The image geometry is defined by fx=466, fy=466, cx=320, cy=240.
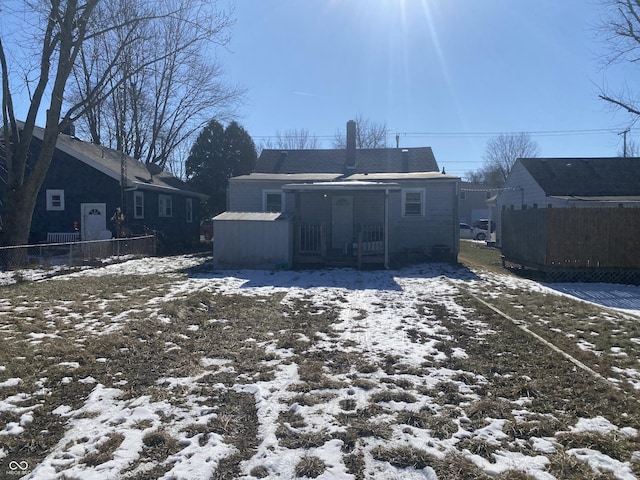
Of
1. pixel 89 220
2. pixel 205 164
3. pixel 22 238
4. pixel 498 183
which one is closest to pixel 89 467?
pixel 22 238

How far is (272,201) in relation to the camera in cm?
1891

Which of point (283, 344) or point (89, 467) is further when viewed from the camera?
point (283, 344)

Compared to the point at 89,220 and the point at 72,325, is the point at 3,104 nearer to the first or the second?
the point at 89,220

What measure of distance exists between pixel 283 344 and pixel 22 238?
12918 millimetres

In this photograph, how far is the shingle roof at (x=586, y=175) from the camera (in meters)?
21.9

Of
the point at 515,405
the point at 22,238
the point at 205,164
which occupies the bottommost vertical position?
the point at 515,405

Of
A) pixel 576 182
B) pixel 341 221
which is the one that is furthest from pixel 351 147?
pixel 576 182

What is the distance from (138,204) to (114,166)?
2177 mm

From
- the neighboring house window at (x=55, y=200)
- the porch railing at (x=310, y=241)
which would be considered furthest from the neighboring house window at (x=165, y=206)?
the porch railing at (x=310, y=241)

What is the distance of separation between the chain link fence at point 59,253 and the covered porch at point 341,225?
6199 mm

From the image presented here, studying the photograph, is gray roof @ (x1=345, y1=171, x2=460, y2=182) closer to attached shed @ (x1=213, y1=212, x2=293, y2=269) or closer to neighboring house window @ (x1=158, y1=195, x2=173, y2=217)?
attached shed @ (x1=213, y1=212, x2=293, y2=269)

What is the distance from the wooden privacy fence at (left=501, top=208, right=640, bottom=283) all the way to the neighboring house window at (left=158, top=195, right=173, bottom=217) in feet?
62.0

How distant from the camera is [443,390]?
460cm

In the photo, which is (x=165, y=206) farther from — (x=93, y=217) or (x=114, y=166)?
(x=93, y=217)
